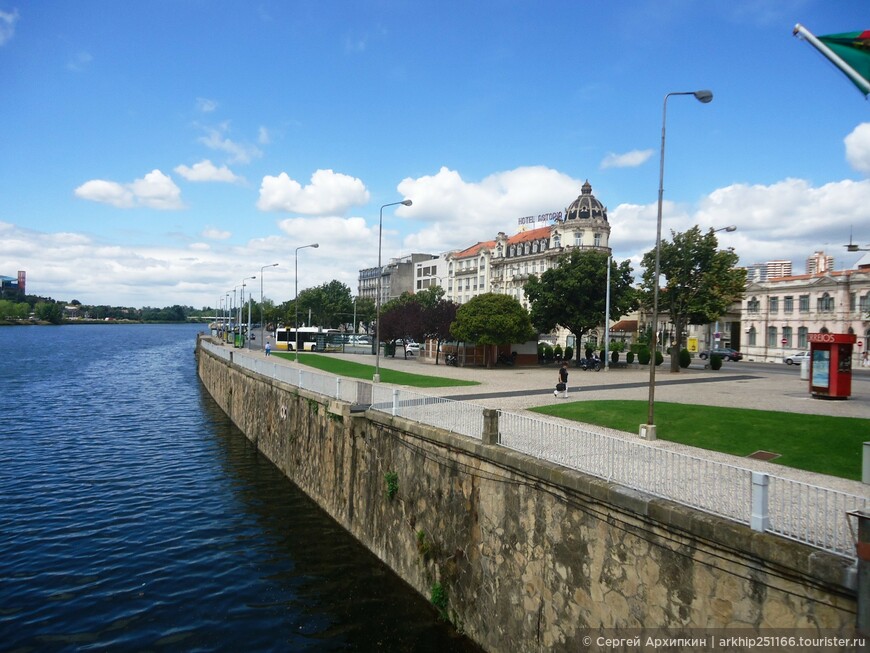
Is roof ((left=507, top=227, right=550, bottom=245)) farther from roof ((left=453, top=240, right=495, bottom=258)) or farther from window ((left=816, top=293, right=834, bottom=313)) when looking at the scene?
window ((left=816, top=293, right=834, bottom=313))

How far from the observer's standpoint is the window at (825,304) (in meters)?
60.0

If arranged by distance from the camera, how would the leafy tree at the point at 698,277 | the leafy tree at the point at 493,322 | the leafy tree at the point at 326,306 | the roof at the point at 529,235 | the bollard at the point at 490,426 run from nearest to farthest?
the bollard at the point at 490,426
the leafy tree at the point at 698,277
the leafy tree at the point at 493,322
the roof at the point at 529,235
the leafy tree at the point at 326,306

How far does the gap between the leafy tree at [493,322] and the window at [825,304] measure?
3966 cm

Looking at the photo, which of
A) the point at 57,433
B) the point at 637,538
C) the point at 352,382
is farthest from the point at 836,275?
the point at 57,433

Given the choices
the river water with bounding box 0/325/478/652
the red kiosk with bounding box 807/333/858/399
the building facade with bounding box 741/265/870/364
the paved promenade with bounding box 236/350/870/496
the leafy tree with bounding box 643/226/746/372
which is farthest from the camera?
the building facade with bounding box 741/265/870/364

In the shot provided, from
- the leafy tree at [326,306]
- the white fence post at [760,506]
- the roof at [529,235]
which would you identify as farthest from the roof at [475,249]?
the white fence post at [760,506]

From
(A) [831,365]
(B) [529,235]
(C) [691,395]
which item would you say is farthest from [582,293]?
(B) [529,235]

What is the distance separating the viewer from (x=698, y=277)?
35.7m

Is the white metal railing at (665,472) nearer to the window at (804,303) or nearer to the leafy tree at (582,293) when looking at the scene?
the leafy tree at (582,293)

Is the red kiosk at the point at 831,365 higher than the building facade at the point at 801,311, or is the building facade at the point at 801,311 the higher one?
the building facade at the point at 801,311

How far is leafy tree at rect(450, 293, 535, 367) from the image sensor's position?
4053cm

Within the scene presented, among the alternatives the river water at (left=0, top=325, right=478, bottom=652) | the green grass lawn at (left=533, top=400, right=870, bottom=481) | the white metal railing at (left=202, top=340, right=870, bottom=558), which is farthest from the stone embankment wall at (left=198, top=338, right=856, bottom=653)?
the green grass lawn at (left=533, top=400, right=870, bottom=481)

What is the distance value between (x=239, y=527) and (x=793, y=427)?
1652cm

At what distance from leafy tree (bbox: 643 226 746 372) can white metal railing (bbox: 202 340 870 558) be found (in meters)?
25.8
